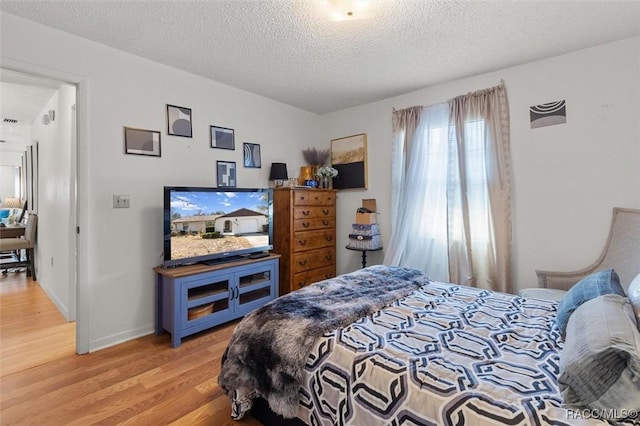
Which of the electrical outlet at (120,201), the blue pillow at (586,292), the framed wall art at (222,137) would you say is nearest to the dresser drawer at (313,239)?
the framed wall art at (222,137)

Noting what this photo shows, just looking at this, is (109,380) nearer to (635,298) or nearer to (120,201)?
(120,201)

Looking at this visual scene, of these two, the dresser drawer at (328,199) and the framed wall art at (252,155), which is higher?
the framed wall art at (252,155)

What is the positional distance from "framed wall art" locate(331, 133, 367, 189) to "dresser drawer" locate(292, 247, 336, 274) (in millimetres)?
951

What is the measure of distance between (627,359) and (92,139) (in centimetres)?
334

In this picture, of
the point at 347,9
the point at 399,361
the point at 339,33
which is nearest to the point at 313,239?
the point at 339,33

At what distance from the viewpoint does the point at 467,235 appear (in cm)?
297

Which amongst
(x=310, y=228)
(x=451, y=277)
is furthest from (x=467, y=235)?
(x=310, y=228)

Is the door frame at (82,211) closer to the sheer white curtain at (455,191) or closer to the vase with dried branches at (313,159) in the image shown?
the vase with dried branches at (313,159)

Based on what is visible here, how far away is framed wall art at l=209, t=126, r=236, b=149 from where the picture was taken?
317 centimetres

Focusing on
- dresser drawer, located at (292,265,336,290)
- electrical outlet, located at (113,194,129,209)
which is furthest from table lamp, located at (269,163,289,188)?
electrical outlet, located at (113,194,129,209)

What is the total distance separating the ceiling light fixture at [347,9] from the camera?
177 cm

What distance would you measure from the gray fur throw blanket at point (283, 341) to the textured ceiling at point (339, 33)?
1.88m

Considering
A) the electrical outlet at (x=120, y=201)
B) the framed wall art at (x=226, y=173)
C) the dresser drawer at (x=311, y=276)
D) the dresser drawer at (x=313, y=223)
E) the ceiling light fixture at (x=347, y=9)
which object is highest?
the ceiling light fixture at (x=347, y=9)

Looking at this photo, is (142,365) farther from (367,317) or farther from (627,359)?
(627,359)
